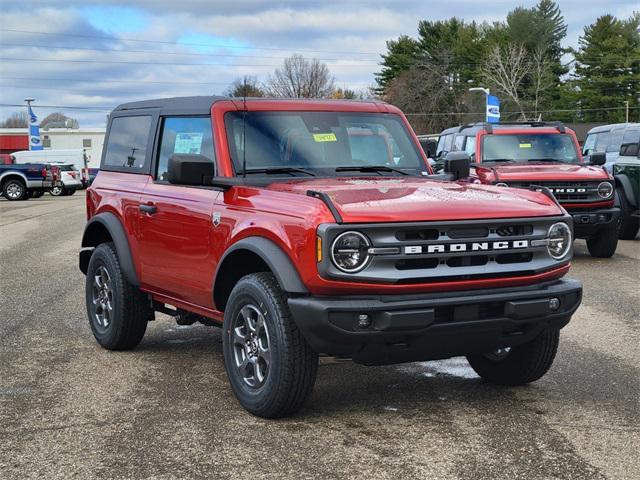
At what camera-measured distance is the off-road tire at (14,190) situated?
36.6m

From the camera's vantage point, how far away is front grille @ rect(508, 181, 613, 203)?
12906mm

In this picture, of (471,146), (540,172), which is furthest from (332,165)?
(471,146)

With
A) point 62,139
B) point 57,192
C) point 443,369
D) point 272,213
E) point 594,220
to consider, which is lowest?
point 57,192

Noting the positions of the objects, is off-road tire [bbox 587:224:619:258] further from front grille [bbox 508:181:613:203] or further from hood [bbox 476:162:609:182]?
hood [bbox 476:162:609:182]

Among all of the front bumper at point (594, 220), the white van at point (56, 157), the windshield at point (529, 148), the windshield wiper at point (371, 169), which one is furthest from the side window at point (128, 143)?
the white van at point (56, 157)

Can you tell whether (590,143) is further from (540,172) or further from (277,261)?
(277,261)

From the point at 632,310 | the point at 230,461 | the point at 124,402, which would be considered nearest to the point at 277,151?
the point at 124,402

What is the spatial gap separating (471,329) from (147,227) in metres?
2.69

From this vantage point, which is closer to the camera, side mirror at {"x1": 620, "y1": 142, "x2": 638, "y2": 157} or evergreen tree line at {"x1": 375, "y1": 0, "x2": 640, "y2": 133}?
side mirror at {"x1": 620, "y1": 142, "x2": 638, "y2": 157}

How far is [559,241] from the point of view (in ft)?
17.5

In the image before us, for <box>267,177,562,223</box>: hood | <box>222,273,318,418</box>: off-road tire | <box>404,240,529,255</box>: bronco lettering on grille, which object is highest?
<box>267,177,562,223</box>: hood

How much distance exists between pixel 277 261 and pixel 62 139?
73.0m

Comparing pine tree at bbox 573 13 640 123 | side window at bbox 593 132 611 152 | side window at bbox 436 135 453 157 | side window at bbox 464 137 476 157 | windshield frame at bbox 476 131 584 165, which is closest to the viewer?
windshield frame at bbox 476 131 584 165

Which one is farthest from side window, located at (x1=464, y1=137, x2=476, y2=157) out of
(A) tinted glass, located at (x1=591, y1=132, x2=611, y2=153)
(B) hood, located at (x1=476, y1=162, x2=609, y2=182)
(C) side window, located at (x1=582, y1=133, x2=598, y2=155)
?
(C) side window, located at (x1=582, y1=133, x2=598, y2=155)
